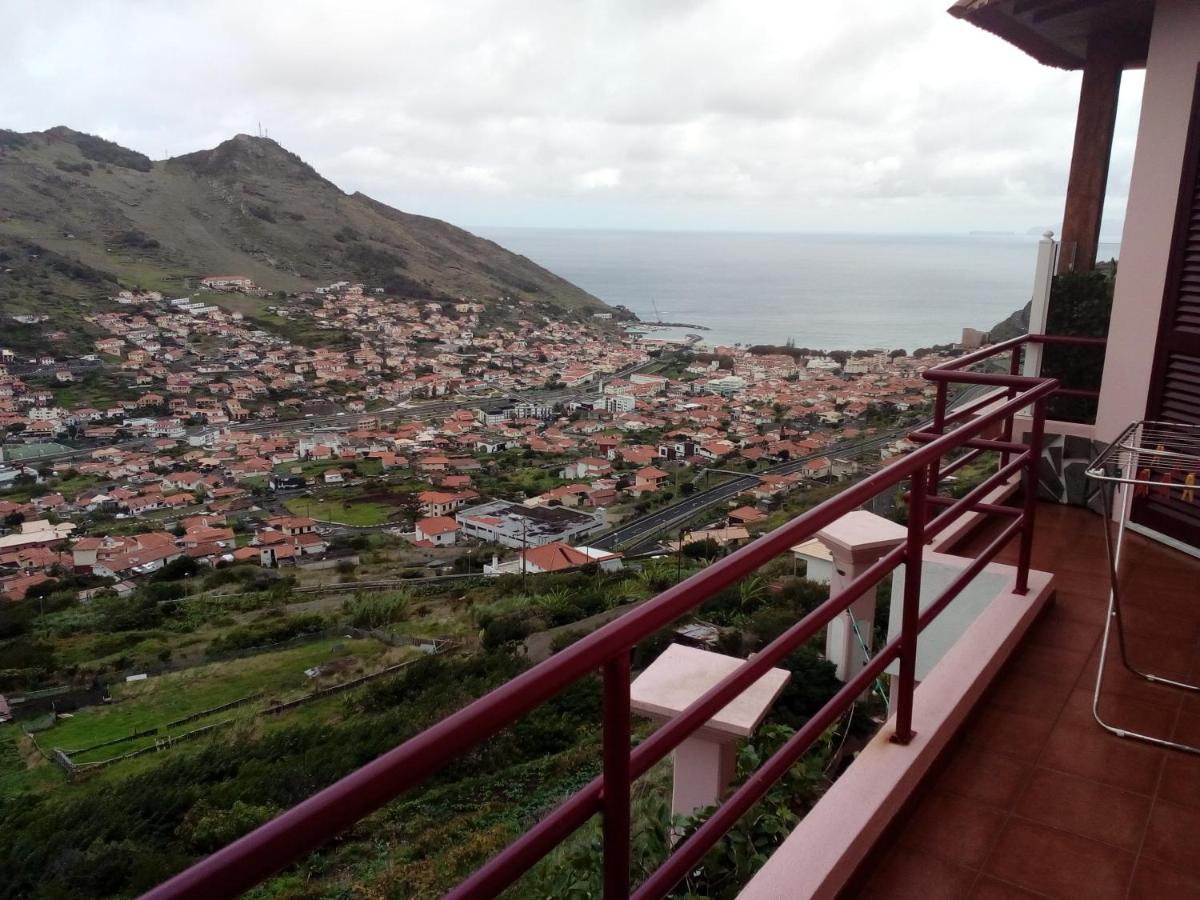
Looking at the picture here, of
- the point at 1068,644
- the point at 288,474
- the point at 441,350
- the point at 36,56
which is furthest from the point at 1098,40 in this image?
the point at 36,56

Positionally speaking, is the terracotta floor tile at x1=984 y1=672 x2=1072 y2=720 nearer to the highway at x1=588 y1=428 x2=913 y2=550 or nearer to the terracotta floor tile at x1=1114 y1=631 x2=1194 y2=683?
the terracotta floor tile at x1=1114 y1=631 x2=1194 y2=683

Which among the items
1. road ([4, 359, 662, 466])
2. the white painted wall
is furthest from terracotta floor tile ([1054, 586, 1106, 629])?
road ([4, 359, 662, 466])

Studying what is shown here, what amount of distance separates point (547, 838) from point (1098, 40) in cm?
568

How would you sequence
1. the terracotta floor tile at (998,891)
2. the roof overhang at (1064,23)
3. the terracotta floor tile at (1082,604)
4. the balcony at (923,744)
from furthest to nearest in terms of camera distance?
the roof overhang at (1064,23)
the terracotta floor tile at (1082,604)
the terracotta floor tile at (998,891)
the balcony at (923,744)

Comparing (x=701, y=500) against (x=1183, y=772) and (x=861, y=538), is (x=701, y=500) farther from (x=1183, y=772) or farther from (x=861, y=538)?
(x=1183, y=772)

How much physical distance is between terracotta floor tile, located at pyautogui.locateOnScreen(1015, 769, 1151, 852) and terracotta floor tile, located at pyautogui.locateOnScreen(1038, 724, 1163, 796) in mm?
41

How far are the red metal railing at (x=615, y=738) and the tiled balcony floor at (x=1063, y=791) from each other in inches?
12.7

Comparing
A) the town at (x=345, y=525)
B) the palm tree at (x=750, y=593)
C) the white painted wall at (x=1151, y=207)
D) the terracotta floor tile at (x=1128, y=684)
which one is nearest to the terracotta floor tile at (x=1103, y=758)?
the terracotta floor tile at (x=1128, y=684)

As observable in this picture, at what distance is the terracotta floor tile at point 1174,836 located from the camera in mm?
1636

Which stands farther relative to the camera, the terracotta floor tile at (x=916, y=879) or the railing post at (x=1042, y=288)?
the railing post at (x=1042, y=288)

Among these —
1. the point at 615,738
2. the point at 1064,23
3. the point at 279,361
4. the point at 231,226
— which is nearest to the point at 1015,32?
the point at 1064,23

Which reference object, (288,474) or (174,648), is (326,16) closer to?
(288,474)

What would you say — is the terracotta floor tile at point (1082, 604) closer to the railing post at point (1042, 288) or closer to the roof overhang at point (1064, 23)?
the railing post at point (1042, 288)

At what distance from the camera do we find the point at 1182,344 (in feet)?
11.8
